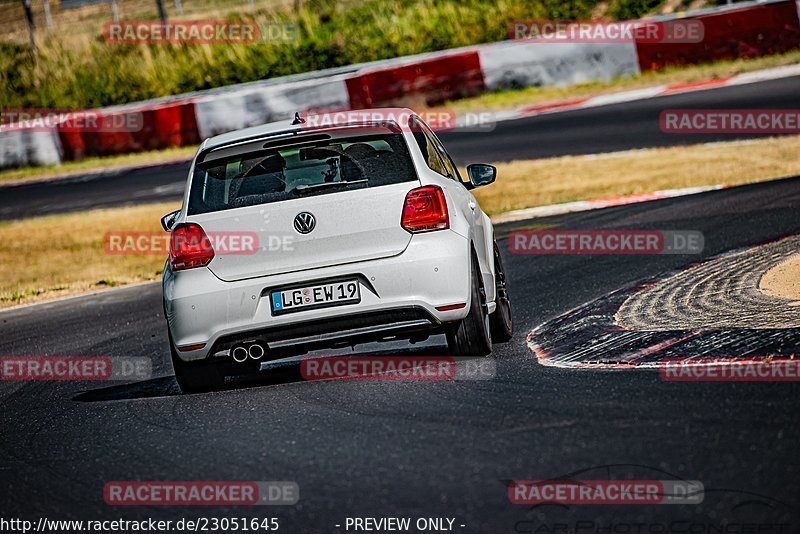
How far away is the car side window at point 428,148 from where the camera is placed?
7.62 m

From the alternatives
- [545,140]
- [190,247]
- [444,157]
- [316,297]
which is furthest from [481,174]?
[545,140]

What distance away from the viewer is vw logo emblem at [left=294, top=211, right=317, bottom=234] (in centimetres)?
713

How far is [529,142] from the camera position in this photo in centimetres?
2161

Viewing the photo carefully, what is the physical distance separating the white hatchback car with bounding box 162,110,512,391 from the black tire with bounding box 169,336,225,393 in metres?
0.06

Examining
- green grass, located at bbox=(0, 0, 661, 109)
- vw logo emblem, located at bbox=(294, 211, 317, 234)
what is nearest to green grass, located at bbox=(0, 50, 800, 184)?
green grass, located at bbox=(0, 0, 661, 109)

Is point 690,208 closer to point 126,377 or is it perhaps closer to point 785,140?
point 785,140

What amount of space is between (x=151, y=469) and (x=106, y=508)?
0.51 metres

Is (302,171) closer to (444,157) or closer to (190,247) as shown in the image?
(190,247)

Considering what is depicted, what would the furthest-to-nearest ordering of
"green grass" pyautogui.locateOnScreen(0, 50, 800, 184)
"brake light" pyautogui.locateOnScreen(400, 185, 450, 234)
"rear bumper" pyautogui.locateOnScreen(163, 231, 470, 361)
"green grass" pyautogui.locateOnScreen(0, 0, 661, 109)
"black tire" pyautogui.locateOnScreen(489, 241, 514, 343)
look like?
"green grass" pyautogui.locateOnScreen(0, 0, 661, 109)
"green grass" pyautogui.locateOnScreen(0, 50, 800, 184)
"black tire" pyautogui.locateOnScreen(489, 241, 514, 343)
"brake light" pyautogui.locateOnScreen(400, 185, 450, 234)
"rear bumper" pyautogui.locateOnScreen(163, 231, 470, 361)

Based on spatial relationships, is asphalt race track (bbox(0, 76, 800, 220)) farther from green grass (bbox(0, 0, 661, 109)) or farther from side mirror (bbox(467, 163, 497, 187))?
side mirror (bbox(467, 163, 497, 187))

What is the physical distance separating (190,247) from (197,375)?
793 millimetres

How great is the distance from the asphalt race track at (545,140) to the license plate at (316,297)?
1259cm

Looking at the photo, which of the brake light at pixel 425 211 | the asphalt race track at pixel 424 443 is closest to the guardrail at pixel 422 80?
the asphalt race track at pixel 424 443

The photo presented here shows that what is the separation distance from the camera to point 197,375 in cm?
762
